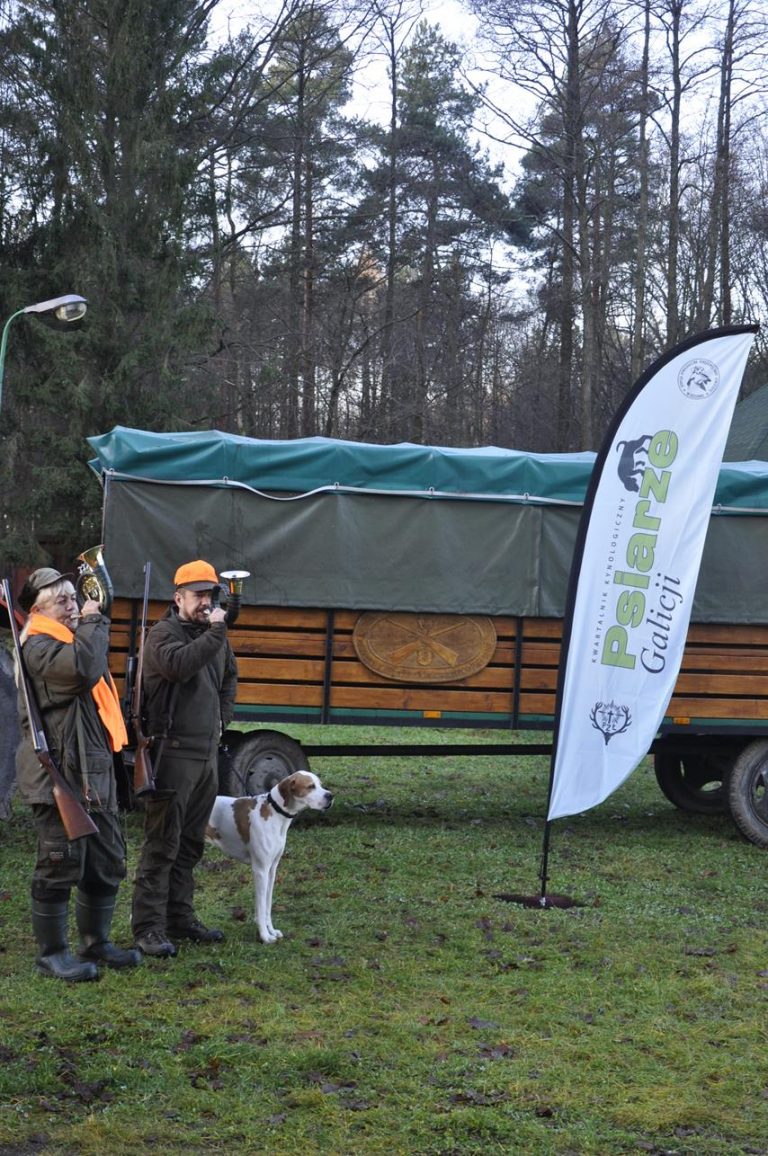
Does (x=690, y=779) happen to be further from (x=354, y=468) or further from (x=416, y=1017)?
(x=416, y=1017)

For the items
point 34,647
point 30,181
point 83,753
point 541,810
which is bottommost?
point 541,810

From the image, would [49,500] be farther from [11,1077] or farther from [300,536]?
[11,1077]

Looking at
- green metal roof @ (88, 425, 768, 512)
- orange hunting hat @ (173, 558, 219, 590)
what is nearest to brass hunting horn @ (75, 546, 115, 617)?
orange hunting hat @ (173, 558, 219, 590)

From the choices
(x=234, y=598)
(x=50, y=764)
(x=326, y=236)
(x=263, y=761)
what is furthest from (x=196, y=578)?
(x=326, y=236)

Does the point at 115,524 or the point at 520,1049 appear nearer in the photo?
the point at 520,1049

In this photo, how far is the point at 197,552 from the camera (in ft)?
32.2

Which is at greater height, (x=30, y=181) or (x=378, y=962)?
(x=30, y=181)

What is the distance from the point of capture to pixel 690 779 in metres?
11.8

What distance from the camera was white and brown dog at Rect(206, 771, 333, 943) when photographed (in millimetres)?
6965

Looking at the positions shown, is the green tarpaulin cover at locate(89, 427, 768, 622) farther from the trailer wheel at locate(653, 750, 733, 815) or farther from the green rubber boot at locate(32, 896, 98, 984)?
the green rubber boot at locate(32, 896, 98, 984)

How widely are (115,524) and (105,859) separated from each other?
4.07 metres

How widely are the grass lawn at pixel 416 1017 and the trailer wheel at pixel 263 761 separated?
0.56 m

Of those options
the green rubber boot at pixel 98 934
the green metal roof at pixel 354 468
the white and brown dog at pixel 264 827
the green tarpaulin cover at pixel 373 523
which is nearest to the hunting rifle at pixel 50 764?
the green rubber boot at pixel 98 934

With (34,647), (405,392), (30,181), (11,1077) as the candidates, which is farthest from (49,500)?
(11,1077)
